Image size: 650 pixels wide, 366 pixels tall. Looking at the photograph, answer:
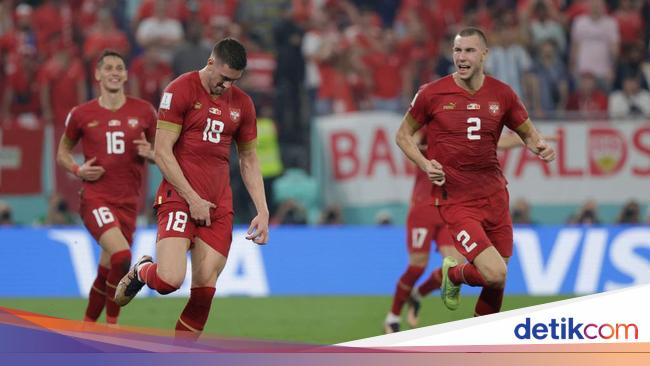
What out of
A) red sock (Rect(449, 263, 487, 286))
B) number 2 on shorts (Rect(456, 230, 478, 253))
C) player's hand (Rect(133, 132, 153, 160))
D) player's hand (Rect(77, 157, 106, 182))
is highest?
player's hand (Rect(133, 132, 153, 160))

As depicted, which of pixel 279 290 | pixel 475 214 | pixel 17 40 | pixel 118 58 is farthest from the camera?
pixel 17 40

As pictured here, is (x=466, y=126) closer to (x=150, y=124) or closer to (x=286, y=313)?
(x=150, y=124)

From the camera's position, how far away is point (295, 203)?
16.7 m

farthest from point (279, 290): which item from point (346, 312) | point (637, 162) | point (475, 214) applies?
point (475, 214)

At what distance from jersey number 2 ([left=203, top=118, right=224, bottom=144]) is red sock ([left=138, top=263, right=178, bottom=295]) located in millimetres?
1033

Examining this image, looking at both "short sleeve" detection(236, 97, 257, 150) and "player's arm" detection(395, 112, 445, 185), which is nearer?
"short sleeve" detection(236, 97, 257, 150)

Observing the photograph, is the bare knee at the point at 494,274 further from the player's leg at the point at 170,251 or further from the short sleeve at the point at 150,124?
the short sleeve at the point at 150,124

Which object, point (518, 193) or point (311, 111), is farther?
point (311, 111)

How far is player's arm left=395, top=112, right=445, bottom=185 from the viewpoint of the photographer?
10125 millimetres

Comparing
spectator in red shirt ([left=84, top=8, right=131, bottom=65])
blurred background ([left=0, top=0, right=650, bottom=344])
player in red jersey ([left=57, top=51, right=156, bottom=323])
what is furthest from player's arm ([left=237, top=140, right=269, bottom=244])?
spectator in red shirt ([left=84, top=8, right=131, bottom=65])

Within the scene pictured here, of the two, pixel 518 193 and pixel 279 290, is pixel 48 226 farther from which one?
pixel 518 193

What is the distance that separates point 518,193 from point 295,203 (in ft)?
9.52

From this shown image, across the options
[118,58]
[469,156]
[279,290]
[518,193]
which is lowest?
[279,290]

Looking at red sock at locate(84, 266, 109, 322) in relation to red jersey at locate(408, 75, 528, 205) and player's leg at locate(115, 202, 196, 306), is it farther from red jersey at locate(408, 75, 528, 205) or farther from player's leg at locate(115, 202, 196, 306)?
red jersey at locate(408, 75, 528, 205)
